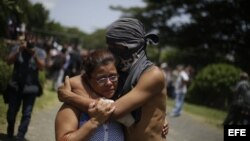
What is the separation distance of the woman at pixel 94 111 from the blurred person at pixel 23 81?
524 centimetres

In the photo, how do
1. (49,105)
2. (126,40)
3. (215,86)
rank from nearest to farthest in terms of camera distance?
(126,40) < (49,105) < (215,86)

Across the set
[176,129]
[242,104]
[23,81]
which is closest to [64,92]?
[23,81]

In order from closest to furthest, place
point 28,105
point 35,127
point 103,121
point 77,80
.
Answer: point 103,121, point 77,80, point 28,105, point 35,127

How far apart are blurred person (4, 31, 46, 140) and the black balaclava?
17.1 ft

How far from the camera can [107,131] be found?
281 cm

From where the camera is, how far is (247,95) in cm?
1427

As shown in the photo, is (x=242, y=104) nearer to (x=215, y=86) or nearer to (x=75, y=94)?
Result: (x=215, y=86)

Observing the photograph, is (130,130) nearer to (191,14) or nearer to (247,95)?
(247,95)

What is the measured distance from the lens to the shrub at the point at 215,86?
22.9m

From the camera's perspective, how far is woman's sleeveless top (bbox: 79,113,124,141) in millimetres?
2770

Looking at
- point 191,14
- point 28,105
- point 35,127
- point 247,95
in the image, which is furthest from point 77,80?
point 191,14

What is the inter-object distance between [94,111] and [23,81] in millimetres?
5566

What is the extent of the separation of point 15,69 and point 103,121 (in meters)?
5.71

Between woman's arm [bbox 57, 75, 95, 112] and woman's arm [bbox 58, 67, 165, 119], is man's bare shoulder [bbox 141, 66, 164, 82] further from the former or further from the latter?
woman's arm [bbox 57, 75, 95, 112]
